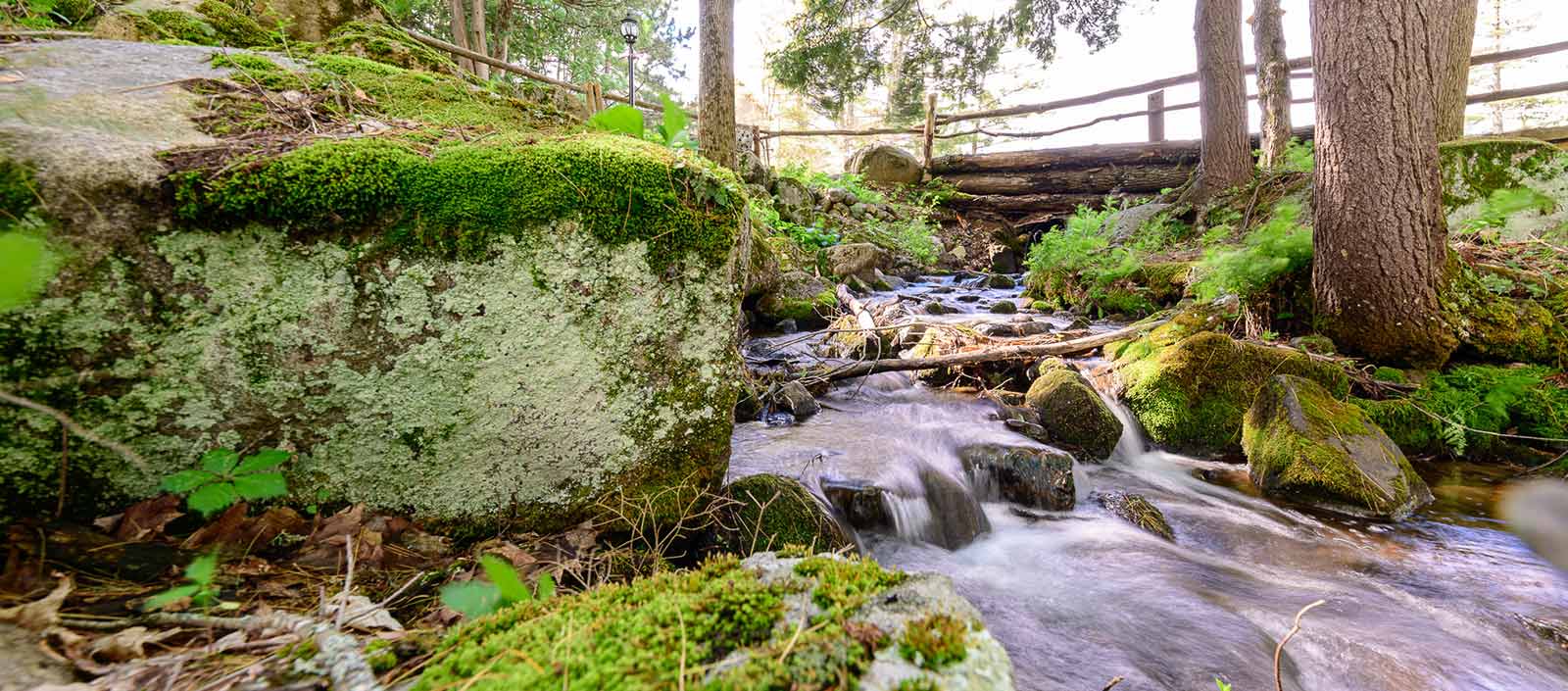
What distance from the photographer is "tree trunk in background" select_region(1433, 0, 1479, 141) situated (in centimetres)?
586

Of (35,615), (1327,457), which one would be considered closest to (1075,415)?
(1327,457)

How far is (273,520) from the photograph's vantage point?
1.75m

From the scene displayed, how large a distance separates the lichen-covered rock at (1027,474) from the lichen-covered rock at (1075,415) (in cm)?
52

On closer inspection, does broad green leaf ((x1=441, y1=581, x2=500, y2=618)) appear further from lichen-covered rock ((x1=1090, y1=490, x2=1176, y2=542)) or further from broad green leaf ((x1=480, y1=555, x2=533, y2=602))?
lichen-covered rock ((x1=1090, y1=490, x2=1176, y2=542))

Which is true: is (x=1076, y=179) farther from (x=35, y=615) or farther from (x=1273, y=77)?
(x=35, y=615)

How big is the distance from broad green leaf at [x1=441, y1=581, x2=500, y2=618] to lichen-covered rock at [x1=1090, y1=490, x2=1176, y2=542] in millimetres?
3396

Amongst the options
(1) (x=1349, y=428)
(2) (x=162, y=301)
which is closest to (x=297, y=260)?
(2) (x=162, y=301)

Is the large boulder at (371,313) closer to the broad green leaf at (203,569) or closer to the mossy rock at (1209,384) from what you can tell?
the broad green leaf at (203,569)

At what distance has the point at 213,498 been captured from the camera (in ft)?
5.27

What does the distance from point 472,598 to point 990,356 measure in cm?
444

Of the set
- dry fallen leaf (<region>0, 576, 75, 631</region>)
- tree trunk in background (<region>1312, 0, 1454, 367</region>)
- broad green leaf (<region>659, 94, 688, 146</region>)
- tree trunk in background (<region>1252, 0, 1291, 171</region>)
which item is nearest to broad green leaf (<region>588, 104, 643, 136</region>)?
broad green leaf (<region>659, 94, 688, 146</region>)

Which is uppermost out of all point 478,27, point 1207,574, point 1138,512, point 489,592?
point 478,27

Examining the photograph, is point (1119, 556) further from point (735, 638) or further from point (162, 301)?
point (162, 301)

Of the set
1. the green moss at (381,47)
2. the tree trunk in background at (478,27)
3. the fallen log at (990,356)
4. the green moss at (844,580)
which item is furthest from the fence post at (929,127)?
the green moss at (844,580)
